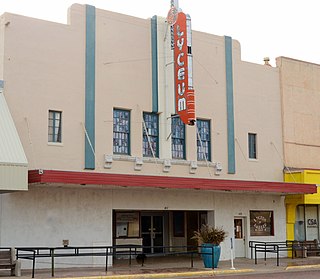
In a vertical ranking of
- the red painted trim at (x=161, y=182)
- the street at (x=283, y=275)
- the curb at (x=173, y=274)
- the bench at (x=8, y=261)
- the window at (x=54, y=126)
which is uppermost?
the window at (x=54, y=126)

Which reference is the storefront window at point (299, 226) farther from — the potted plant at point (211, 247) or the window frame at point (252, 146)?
the potted plant at point (211, 247)

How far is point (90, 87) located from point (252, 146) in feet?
29.7

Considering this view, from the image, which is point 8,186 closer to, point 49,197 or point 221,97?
point 49,197

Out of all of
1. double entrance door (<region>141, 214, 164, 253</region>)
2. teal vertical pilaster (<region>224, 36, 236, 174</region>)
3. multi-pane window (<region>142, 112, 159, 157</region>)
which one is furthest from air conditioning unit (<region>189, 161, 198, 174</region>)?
double entrance door (<region>141, 214, 164, 253</region>)

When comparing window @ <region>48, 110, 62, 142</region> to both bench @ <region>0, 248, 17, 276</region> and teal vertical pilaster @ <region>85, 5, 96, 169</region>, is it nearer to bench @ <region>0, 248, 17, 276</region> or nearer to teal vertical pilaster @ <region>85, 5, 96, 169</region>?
teal vertical pilaster @ <region>85, 5, 96, 169</region>

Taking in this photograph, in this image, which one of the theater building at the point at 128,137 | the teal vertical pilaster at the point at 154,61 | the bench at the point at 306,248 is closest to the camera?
the theater building at the point at 128,137

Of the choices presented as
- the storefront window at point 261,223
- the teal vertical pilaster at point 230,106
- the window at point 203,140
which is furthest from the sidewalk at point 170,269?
the window at point 203,140

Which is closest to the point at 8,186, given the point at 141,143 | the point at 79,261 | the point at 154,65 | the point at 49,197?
the point at 49,197

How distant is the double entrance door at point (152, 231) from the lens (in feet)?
98.6

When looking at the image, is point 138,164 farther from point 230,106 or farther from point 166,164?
point 230,106

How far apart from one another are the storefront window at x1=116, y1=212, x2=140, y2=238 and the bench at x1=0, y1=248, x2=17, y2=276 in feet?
27.8

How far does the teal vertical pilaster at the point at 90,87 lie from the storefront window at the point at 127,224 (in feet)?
16.0

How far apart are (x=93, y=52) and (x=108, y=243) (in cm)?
746

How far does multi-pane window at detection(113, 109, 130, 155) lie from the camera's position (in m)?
24.3
